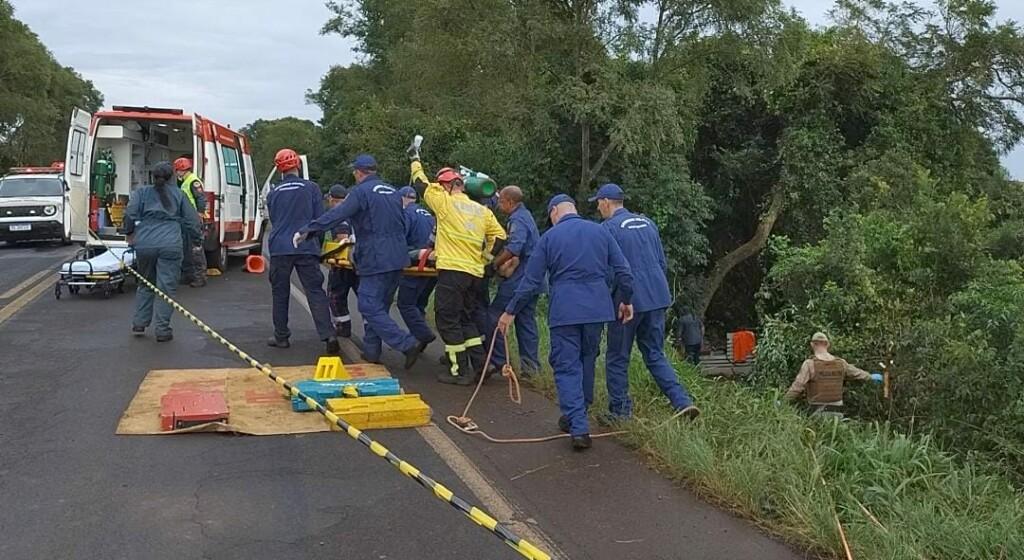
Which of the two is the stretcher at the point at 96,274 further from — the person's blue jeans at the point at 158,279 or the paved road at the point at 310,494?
the paved road at the point at 310,494

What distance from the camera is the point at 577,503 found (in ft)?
16.9

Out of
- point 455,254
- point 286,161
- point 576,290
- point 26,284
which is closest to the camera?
point 576,290

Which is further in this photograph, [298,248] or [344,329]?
[344,329]

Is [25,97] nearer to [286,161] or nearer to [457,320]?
[286,161]

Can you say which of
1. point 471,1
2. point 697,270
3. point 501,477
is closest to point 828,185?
point 697,270

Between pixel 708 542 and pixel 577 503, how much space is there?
0.82 meters

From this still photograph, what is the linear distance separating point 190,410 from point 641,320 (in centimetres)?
321

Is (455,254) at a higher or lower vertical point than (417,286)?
higher

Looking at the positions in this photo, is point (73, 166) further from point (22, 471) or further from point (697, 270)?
point (697, 270)

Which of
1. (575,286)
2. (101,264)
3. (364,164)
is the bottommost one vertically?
(101,264)

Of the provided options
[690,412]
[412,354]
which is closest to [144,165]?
[412,354]

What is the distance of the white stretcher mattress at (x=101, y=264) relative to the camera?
12.3 m

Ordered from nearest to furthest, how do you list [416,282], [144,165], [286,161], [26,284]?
[416,282], [286,161], [26,284], [144,165]

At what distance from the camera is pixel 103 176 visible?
1443cm
